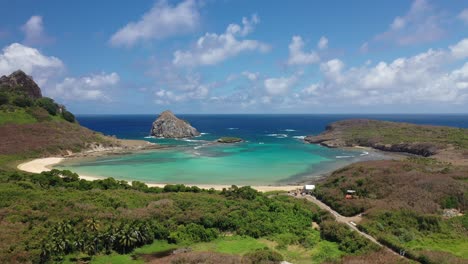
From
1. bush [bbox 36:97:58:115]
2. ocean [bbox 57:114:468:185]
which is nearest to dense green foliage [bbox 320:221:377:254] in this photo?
ocean [bbox 57:114:468:185]

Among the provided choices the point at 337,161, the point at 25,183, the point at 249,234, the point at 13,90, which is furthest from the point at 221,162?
the point at 13,90

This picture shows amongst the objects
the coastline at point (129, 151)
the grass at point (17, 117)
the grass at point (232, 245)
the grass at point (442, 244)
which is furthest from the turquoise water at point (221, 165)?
the grass at point (17, 117)

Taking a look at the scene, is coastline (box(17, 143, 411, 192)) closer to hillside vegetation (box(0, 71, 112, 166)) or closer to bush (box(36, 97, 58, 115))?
hillside vegetation (box(0, 71, 112, 166))

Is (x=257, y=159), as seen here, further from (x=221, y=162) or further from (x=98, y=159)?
(x=98, y=159)

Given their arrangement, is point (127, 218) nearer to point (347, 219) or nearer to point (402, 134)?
point (347, 219)

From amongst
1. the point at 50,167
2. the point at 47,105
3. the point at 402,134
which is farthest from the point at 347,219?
the point at 47,105
